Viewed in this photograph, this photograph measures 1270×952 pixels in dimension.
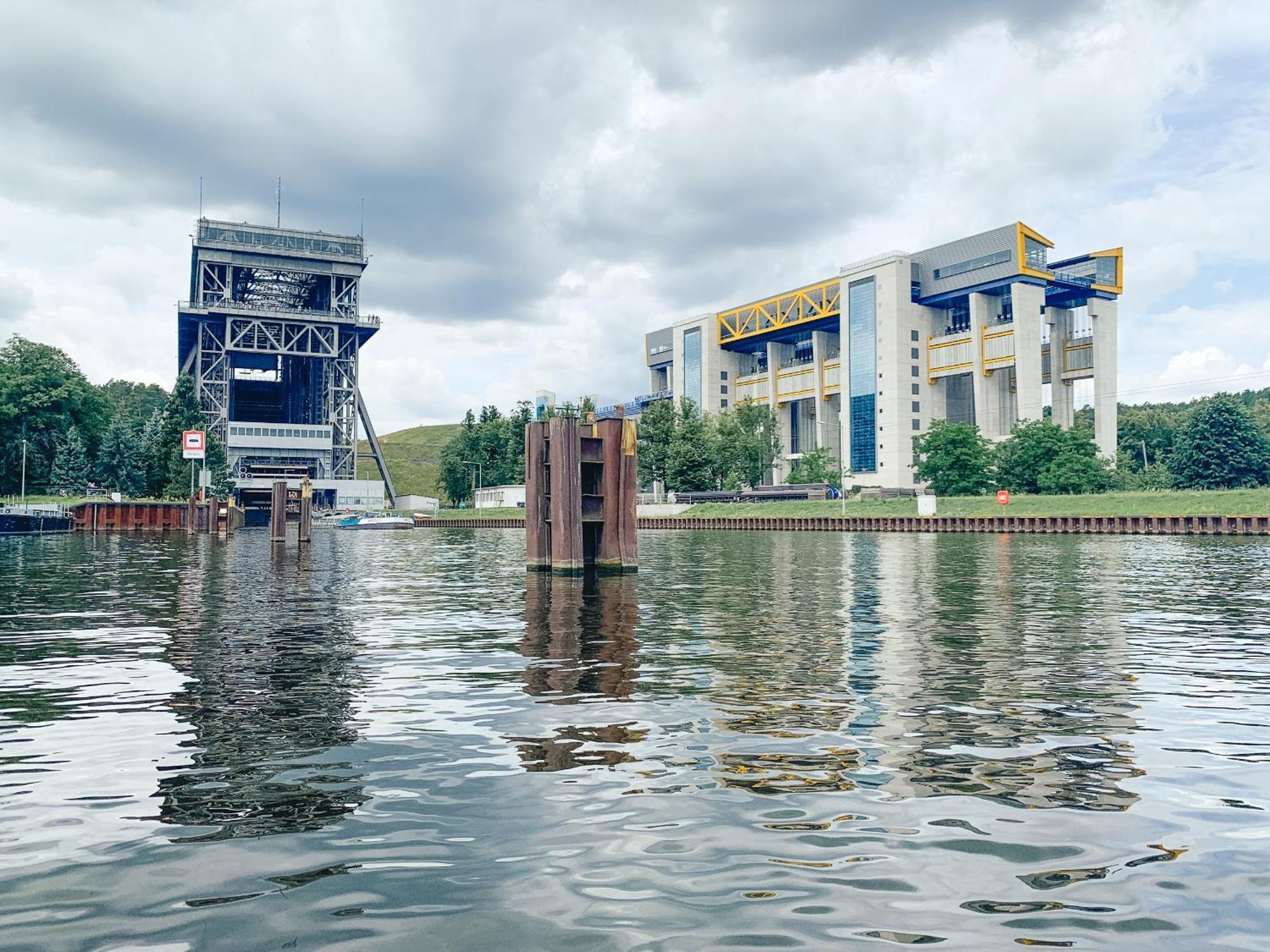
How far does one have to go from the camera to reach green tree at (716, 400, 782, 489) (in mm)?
125375

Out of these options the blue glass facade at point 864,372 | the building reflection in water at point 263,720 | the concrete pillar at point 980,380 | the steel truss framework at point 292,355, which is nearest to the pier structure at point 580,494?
the building reflection in water at point 263,720

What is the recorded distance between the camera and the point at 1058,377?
117 m

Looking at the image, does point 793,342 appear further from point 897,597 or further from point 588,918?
point 588,918

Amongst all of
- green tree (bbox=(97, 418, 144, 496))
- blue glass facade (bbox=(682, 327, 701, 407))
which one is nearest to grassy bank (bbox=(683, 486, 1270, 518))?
blue glass facade (bbox=(682, 327, 701, 407))

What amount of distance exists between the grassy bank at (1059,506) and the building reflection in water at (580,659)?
5538 cm

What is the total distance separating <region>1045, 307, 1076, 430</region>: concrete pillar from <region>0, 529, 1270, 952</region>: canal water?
108729 mm

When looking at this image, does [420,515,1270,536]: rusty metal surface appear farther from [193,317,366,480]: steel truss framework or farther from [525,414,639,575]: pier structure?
[193,317,366,480]: steel truss framework

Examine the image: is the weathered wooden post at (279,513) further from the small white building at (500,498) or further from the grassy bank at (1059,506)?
the small white building at (500,498)

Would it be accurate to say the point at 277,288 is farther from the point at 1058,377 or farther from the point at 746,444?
the point at 1058,377

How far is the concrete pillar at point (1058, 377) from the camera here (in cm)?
11581

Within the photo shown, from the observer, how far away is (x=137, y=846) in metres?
5.50

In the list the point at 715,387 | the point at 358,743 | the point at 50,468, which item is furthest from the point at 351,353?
the point at 358,743

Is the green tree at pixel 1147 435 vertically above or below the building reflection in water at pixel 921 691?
above

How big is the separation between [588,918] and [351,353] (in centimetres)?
15113
